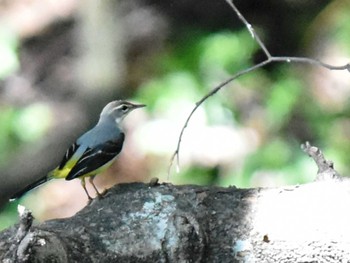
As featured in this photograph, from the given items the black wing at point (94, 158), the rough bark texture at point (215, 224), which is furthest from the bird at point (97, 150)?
the rough bark texture at point (215, 224)

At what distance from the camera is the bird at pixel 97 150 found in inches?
119

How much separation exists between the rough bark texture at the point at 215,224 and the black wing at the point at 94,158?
1.02 meters

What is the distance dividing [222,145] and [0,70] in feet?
3.63

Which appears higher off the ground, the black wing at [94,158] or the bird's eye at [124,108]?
the bird's eye at [124,108]

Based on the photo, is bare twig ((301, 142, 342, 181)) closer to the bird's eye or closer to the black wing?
the black wing

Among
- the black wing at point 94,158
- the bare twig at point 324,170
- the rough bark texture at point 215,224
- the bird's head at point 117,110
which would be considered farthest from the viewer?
the bird's head at point 117,110

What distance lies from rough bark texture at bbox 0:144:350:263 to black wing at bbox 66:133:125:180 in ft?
3.36

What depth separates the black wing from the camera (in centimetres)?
302

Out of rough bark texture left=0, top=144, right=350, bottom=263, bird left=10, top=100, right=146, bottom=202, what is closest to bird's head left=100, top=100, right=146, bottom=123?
bird left=10, top=100, right=146, bottom=202

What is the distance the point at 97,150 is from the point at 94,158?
1.4 inches

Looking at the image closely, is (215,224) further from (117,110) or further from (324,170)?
(117,110)

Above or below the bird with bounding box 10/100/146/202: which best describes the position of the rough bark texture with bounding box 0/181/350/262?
below

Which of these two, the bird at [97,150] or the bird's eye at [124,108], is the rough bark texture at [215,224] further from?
the bird's eye at [124,108]

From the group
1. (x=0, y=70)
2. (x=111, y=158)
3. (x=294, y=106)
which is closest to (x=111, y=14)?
(x=0, y=70)
